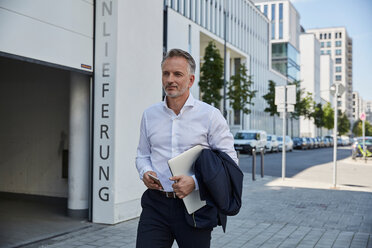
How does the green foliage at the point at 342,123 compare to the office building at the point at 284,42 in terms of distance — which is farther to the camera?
the green foliage at the point at 342,123

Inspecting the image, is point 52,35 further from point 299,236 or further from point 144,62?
point 299,236

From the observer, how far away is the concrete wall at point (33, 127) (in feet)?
29.7

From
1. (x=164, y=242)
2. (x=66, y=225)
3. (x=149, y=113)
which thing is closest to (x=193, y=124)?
(x=149, y=113)

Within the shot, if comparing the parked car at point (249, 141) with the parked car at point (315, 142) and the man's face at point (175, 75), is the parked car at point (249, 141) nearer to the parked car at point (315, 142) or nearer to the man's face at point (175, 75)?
the parked car at point (315, 142)

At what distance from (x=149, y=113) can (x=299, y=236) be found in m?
4.20

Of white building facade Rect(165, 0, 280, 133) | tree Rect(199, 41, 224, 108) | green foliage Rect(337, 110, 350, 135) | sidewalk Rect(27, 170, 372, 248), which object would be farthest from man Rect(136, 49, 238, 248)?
green foliage Rect(337, 110, 350, 135)

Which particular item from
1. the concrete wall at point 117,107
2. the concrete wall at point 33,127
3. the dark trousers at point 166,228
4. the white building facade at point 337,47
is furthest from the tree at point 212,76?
the white building facade at point 337,47

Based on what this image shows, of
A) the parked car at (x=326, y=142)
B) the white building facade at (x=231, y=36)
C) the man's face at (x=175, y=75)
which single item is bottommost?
the parked car at (x=326, y=142)

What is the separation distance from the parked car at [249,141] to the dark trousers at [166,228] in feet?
90.3

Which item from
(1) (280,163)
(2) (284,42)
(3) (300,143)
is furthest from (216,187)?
(2) (284,42)

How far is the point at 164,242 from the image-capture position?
2930mm

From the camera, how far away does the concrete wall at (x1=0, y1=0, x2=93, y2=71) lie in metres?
5.40

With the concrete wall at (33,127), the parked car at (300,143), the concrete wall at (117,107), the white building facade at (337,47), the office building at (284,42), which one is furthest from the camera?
the white building facade at (337,47)

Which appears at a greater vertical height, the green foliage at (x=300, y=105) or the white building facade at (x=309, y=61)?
the white building facade at (x=309, y=61)
